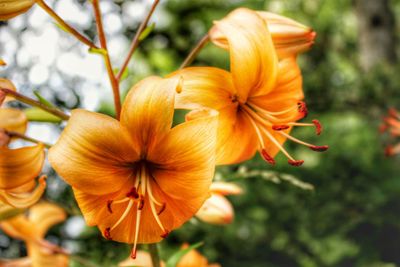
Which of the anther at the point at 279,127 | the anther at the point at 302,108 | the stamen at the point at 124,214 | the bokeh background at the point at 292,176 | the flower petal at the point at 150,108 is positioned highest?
the flower petal at the point at 150,108

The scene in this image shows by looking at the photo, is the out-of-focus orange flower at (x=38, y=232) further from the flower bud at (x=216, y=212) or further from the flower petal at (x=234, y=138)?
the flower petal at (x=234, y=138)

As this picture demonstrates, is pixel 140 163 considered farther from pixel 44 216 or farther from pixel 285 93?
pixel 44 216

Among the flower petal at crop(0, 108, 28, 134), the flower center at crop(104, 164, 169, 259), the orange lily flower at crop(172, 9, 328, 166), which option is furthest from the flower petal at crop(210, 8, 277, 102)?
the flower petal at crop(0, 108, 28, 134)

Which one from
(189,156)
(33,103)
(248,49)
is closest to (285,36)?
(248,49)

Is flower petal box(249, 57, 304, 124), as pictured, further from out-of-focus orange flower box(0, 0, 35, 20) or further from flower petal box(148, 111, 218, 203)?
out-of-focus orange flower box(0, 0, 35, 20)

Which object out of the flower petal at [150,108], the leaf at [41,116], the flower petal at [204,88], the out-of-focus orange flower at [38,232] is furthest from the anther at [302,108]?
the out-of-focus orange flower at [38,232]

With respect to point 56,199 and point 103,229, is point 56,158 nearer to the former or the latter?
point 103,229
